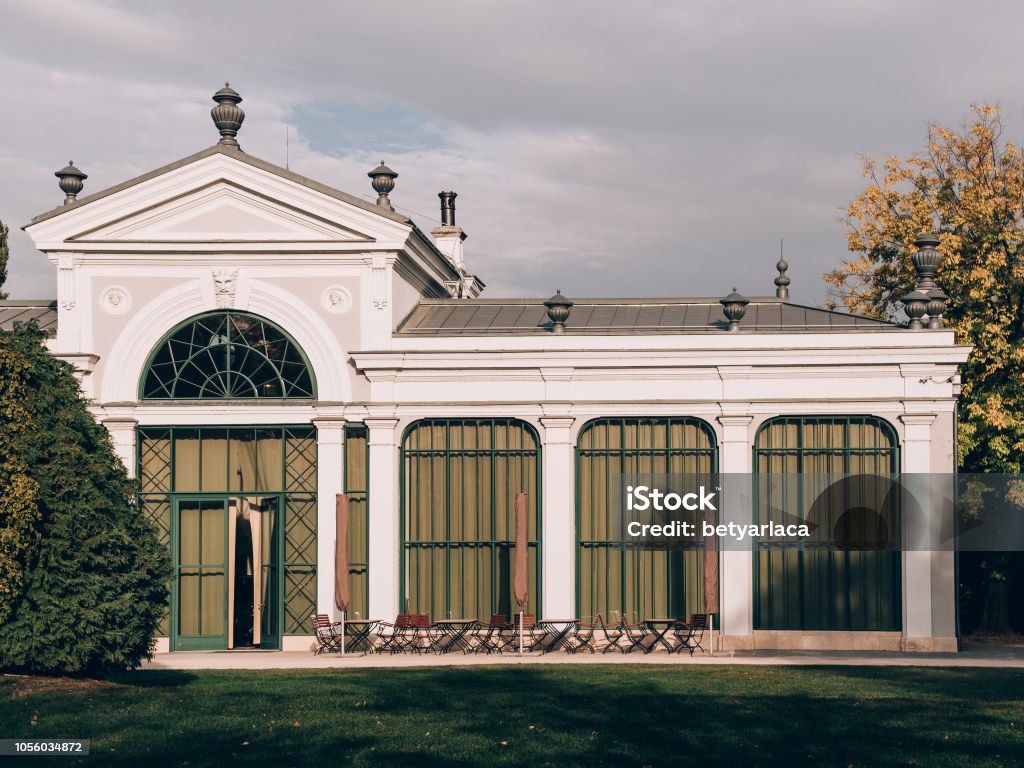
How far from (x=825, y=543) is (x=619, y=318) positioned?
6471 millimetres

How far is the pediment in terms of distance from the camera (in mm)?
28422

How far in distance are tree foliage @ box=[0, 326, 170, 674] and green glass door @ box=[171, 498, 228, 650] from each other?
699 centimetres

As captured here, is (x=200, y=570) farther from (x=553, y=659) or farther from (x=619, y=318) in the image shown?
(x=619, y=318)

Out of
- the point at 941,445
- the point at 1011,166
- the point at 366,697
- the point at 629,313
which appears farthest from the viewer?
the point at 1011,166

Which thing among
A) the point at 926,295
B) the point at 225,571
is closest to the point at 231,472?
the point at 225,571

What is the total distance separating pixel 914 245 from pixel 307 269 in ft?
49.2

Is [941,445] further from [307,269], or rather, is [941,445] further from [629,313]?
[307,269]

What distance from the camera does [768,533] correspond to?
2797 cm

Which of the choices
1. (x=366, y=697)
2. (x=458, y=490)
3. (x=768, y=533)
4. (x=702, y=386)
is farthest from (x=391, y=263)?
(x=366, y=697)

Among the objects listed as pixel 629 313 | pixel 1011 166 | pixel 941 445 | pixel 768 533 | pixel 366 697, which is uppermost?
pixel 1011 166

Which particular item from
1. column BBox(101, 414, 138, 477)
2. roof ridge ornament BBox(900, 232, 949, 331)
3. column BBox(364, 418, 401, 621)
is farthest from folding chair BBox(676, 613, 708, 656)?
column BBox(101, 414, 138, 477)

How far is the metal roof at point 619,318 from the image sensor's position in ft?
95.0

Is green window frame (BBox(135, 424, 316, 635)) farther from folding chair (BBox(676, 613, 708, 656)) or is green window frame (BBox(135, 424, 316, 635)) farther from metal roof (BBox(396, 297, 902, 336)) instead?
folding chair (BBox(676, 613, 708, 656))

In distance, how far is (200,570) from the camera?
28547 mm
